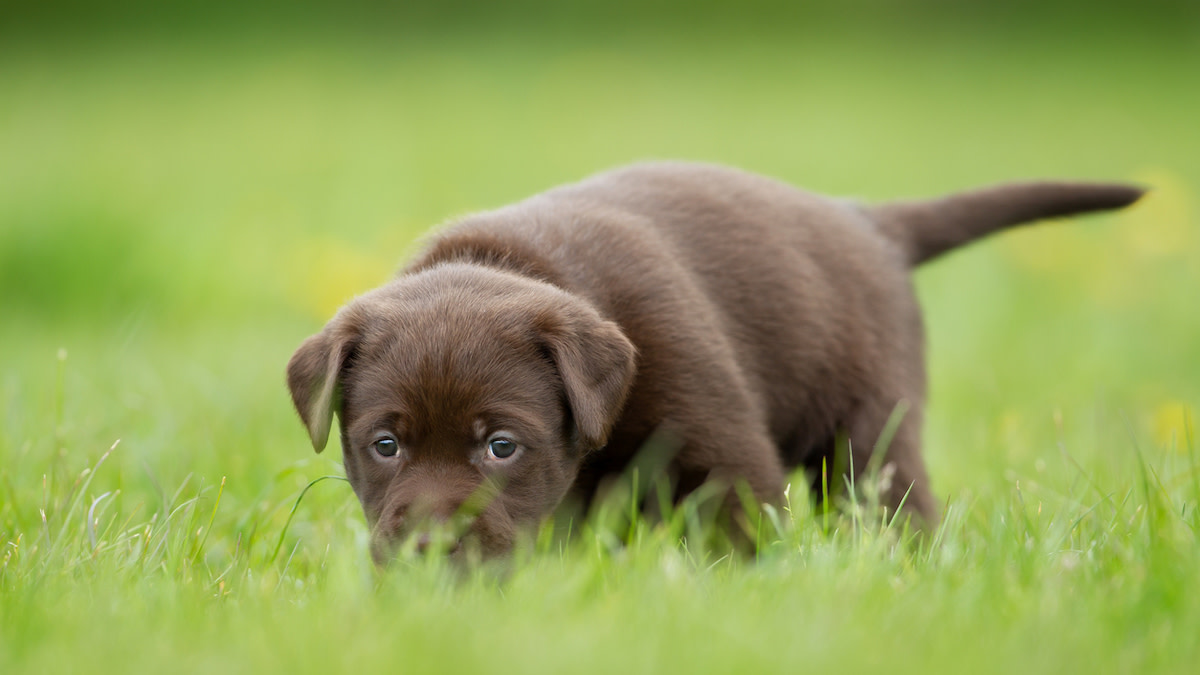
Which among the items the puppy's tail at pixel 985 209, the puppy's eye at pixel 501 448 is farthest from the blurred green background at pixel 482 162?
the puppy's eye at pixel 501 448

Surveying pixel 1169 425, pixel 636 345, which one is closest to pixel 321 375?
pixel 636 345

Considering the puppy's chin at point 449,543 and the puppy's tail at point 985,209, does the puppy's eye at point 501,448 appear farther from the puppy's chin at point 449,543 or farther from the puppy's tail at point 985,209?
the puppy's tail at point 985,209

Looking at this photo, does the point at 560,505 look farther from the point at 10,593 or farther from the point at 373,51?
the point at 373,51

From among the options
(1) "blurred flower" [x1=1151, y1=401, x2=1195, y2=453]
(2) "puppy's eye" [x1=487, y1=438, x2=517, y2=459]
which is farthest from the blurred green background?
(2) "puppy's eye" [x1=487, y1=438, x2=517, y2=459]

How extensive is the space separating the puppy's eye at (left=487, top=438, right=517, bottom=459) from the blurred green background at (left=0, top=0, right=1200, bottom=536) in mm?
842

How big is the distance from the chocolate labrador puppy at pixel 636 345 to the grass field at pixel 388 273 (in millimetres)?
232

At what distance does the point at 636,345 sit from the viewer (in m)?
3.13

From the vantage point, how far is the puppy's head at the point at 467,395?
276cm

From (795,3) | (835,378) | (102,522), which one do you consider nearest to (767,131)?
(795,3)

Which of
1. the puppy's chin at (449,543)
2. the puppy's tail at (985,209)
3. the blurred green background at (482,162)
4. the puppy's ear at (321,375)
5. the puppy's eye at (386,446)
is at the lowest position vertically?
the blurred green background at (482,162)

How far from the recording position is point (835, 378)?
3.57m

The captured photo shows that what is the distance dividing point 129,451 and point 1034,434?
10.2 ft

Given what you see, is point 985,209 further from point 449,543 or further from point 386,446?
point 449,543

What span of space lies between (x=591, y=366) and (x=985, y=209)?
5.91ft
